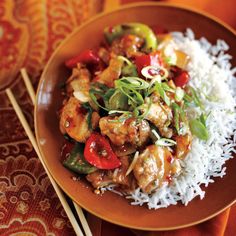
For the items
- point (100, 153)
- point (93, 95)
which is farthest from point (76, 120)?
point (100, 153)

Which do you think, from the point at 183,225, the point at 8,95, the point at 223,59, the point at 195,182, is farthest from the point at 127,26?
the point at 183,225

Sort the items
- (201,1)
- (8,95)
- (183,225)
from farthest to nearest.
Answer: (201,1) → (8,95) → (183,225)

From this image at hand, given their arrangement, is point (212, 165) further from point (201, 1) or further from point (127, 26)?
point (201, 1)

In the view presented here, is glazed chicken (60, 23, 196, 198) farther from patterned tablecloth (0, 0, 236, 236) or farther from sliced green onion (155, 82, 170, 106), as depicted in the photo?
patterned tablecloth (0, 0, 236, 236)

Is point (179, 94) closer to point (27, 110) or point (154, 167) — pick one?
point (154, 167)

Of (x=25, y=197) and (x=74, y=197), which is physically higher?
(x=74, y=197)

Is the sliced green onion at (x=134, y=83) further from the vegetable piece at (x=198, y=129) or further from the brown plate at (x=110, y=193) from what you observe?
the brown plate at (x=110, y=193)
